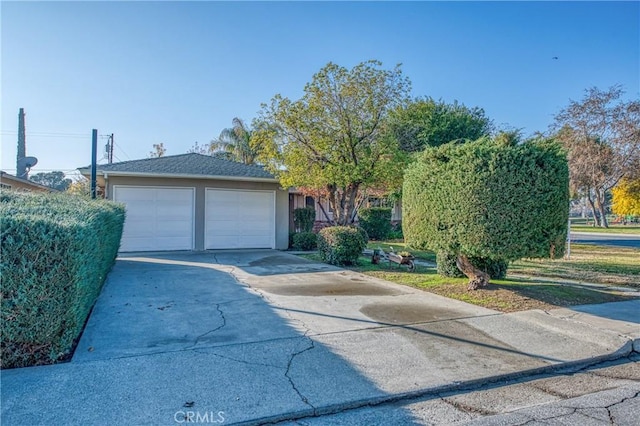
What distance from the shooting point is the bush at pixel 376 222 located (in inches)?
804

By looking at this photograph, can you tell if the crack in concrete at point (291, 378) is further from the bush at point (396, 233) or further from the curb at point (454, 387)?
the bush at point (396, 233)

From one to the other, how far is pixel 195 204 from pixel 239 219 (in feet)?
5.52

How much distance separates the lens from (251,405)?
3092 mm

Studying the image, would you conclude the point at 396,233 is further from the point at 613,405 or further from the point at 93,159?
the point at 613,405

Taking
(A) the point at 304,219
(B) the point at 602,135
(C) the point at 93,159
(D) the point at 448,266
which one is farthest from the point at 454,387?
(B) the point at 602,135

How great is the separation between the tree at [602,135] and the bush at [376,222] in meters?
9.08

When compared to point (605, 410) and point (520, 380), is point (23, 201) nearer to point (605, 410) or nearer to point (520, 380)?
point (520, 380)

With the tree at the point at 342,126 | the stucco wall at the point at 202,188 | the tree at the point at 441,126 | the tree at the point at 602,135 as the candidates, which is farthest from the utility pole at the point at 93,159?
the tree at the point at 602,135

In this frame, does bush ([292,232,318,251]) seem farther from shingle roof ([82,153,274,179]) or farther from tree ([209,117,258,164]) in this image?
tree ([209,117,258,164])

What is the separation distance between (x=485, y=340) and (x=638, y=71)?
541 inches

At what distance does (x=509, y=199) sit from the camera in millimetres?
6309

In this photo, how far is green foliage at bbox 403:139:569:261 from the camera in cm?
628

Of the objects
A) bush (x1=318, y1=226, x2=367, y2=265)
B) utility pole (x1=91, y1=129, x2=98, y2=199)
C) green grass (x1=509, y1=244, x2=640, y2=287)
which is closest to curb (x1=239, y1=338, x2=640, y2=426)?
green grass (x1=509, y1=244, x2=640, y2=287)

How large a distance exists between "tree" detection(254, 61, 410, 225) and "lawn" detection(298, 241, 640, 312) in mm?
2820
